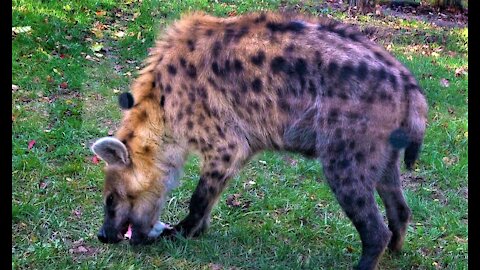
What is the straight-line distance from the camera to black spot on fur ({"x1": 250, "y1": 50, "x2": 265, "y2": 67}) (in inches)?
151

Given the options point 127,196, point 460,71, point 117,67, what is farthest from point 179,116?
point 460,71

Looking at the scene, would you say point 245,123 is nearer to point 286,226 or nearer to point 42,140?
point 286,226

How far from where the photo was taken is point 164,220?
4348mm

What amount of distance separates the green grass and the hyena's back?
0.70 m

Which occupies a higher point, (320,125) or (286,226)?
(320,125)

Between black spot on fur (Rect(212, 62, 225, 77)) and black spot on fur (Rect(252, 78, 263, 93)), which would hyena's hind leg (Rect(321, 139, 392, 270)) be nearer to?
black spot on fur (Rect(252, 78, 263, 93))

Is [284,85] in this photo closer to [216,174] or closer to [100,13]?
[216,174]

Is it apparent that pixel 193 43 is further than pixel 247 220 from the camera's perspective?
No

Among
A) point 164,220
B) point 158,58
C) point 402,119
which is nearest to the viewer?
point 402,119

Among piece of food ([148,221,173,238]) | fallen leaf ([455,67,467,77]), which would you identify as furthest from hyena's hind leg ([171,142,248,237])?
fallen leaf ([455,67,467,77])

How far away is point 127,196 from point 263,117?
0.95 metres

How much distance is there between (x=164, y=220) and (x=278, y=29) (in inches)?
58.6

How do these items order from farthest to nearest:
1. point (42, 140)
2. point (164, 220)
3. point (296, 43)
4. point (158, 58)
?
point (42, 140) → point (164, 220) → point (158, 58) → point (296, 43)

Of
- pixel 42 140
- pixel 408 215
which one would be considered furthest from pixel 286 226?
pixel 42 140
